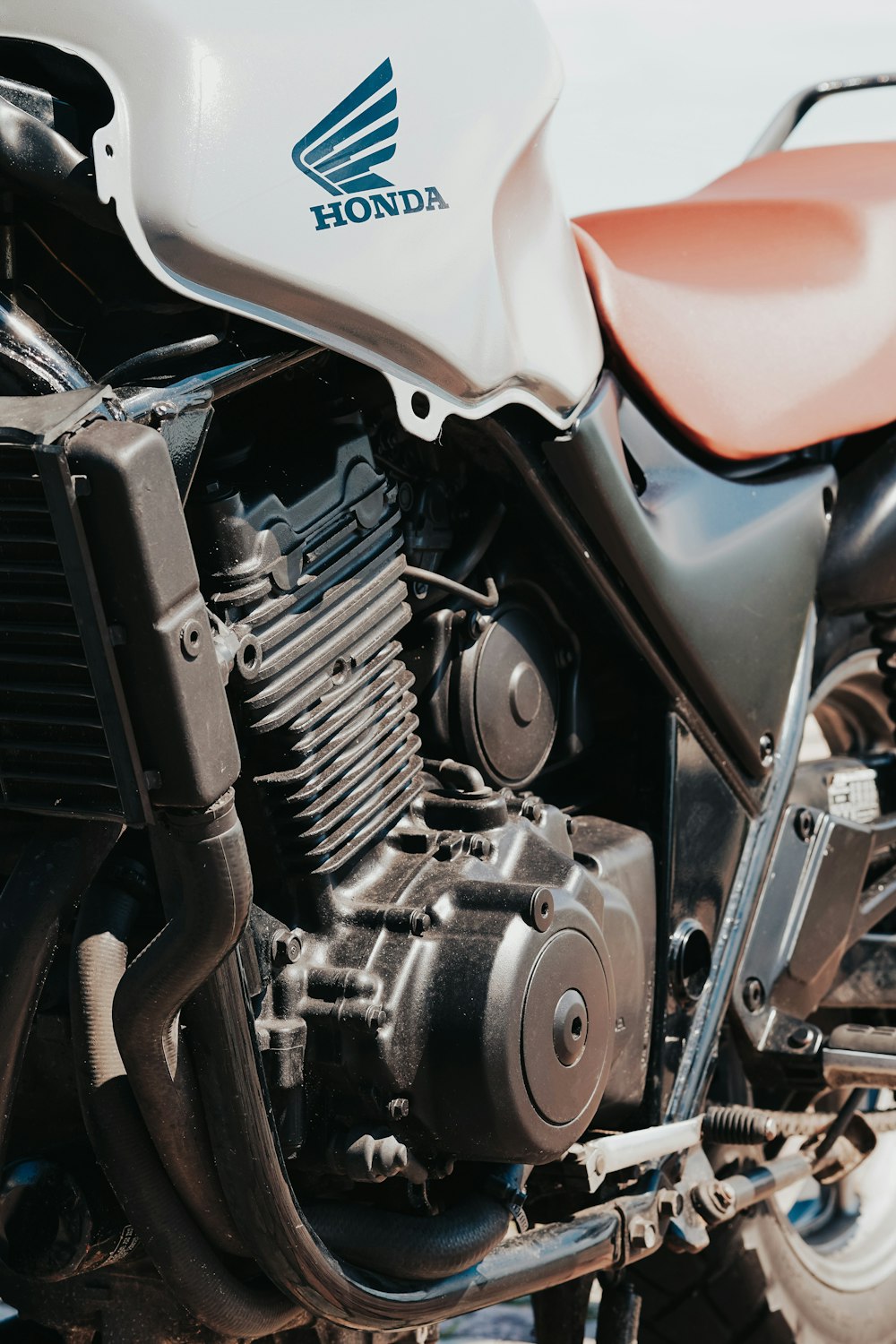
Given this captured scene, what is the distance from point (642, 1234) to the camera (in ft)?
5.27

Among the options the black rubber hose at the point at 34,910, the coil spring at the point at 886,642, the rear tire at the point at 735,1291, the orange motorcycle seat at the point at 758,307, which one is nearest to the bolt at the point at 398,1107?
the black rubber hose at the point at 34,910

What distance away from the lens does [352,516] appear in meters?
1.34

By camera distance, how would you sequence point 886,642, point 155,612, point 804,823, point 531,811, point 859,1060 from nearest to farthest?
point 155,612 < point 531,811 < point 859,1060 < point 804,823 < point 886,642

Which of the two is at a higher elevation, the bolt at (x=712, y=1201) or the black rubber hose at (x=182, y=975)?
the black rubber hose at (x=182, y=975)

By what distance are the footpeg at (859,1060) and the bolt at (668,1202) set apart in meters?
0.27

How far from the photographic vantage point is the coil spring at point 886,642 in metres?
2.13

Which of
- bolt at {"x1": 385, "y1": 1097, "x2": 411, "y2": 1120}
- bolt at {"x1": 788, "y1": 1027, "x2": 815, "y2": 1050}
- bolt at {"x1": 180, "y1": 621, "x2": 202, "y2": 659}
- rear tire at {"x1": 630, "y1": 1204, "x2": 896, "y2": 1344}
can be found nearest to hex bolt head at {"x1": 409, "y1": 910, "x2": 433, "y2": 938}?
bolt at {"x1": 385, "y1": 1097, "x2": 411, "y2": 1120}

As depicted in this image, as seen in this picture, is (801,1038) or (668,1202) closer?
(668,1202)

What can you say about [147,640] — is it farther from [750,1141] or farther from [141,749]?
[750,1141]

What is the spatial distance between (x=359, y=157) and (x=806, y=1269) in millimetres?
1585

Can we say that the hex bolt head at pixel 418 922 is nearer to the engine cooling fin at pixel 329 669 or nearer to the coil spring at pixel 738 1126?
the engine cooling fin at pixel 329 669

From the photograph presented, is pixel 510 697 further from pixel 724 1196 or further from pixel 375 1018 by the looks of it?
pixel 724 1196

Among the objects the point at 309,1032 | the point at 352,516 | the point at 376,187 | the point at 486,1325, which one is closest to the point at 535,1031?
the point at 309,1032

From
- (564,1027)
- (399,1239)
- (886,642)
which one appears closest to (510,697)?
(564,1027)
